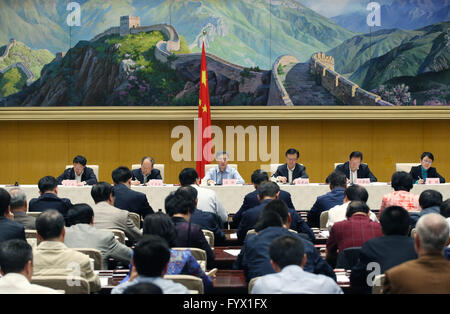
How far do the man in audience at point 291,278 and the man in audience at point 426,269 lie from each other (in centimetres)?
26

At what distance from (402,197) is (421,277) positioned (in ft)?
9.49

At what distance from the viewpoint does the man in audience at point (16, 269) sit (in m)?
2.50

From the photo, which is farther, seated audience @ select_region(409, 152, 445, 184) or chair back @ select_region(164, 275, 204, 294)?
seated audience @ select_region(409, 152, 445, 184)

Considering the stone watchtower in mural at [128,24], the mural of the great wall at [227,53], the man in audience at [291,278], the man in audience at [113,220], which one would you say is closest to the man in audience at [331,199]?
the man in audience at [113,220]

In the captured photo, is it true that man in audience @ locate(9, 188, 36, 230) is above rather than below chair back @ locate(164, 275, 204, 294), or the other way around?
above

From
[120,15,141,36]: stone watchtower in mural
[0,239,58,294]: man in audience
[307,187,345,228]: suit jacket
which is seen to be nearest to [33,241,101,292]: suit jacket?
[0,239,58,294]: man in audience

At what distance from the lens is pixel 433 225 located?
2662mm

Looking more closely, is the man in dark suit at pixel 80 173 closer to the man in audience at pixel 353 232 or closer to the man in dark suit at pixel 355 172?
the man in dark suit at pixel 355 172

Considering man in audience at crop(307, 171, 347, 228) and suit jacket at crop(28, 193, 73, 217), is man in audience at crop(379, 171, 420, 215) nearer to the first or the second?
man in audience at crop(307, 171, 347, 228)

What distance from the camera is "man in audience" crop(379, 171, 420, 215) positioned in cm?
527
